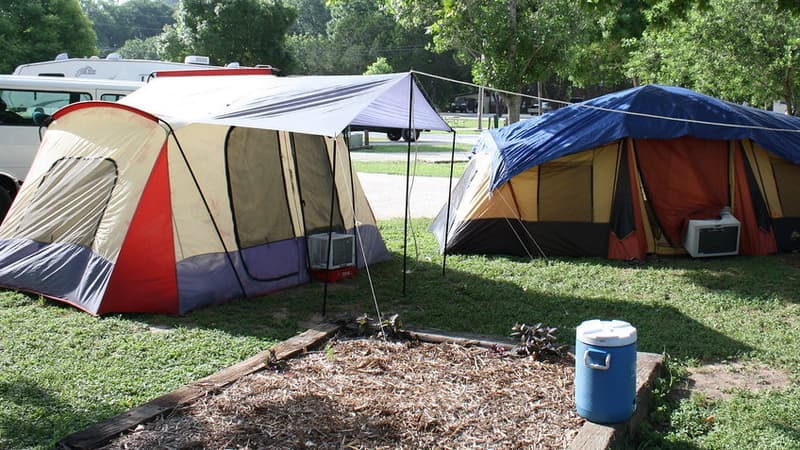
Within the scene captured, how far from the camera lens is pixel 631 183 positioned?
880 centimetres

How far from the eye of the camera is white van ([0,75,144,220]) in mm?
9812

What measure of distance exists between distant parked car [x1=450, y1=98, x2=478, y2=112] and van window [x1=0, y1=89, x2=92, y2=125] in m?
49.5

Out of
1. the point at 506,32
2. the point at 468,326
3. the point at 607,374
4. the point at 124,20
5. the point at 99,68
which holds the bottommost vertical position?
the point at 468,326

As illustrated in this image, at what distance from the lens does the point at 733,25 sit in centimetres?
1349

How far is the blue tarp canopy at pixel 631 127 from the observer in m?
8.62

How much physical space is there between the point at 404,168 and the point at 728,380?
1498 centimetres

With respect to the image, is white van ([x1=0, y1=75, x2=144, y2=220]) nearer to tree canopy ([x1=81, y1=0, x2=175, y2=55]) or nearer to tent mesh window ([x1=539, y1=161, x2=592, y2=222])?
tent mesh window ([x1=539, y1=161, x2=592, y2=222])

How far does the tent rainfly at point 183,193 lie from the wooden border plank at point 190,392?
1.22m

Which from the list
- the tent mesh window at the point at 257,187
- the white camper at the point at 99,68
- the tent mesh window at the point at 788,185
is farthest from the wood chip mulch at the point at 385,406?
the white camper at the point at 99,68

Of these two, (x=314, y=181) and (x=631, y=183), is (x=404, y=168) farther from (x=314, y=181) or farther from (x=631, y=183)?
(x=314, y=181)

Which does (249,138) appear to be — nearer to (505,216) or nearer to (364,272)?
(364,272)

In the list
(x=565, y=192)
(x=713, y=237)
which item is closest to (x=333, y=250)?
(x=565, y=192)

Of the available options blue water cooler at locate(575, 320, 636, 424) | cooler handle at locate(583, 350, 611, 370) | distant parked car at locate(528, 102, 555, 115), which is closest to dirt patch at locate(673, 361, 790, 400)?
blue water cooler at locate(575, 320, 636, 424)

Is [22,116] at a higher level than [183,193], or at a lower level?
higher
